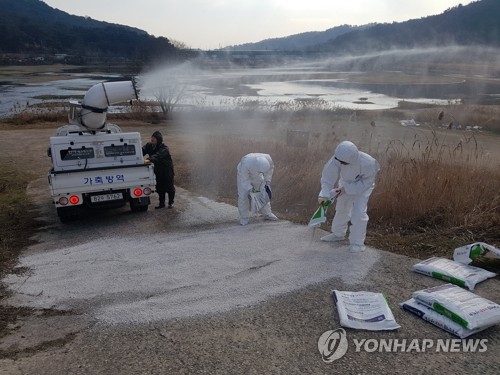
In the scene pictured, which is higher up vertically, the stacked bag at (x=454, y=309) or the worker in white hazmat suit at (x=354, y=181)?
the worker in white hazmat suit at (x=354, y=181)

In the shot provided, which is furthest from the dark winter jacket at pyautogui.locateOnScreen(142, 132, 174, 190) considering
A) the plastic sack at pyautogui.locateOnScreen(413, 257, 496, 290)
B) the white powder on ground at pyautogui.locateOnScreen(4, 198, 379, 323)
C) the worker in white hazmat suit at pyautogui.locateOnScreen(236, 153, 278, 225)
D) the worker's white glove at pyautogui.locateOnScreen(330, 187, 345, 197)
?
the plastic sack at pyautogui.locateOnScreen(413, 257, 496, 290)

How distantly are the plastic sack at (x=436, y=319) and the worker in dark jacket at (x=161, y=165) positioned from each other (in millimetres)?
5452

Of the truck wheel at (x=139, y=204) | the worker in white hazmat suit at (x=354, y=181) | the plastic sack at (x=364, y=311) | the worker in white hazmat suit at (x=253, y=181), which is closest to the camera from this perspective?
the plastic sack at (x=364, y=311)

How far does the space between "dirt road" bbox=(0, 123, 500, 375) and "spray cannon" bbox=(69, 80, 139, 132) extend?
7.67 ft

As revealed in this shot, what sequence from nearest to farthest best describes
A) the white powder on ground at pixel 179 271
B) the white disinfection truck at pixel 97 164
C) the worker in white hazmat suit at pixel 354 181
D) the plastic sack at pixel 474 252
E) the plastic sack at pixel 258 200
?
the white powder on ground at pixel 179 271
the plastic sack at pixel 474 252
the worker in white hazmat suit at pixel 354 181
the plastic sack at pixel 258 200
the white disinfection truck at pixel 97 164

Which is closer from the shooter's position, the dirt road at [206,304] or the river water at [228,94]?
the dirt road at [206,304]

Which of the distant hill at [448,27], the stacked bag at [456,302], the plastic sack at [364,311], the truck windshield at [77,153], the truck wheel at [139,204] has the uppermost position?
the distant hill at [448,27]

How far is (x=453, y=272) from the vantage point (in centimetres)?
510

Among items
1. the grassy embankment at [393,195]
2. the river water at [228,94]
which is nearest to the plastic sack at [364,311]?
the grassy embankment at [393,195]

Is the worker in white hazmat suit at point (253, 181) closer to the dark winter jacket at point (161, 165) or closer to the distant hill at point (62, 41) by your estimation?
the dark winter jacket at point (161, 165)

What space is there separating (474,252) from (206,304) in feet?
11.2

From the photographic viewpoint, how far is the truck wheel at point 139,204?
834 centimetres

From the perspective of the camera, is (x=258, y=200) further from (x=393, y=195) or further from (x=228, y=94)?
(x=228, y=94)

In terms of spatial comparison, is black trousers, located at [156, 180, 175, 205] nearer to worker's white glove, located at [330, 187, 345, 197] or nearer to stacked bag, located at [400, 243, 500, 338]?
worker's white glove, located at [330, 187, 345, 197]
